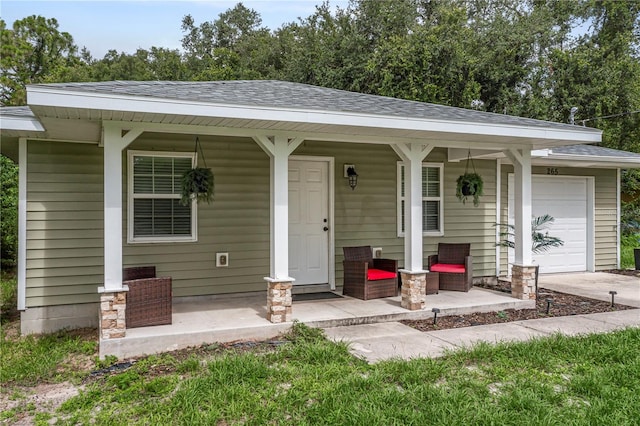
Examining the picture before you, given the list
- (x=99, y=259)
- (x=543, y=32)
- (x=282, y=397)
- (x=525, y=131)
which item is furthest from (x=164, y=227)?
(x=543, y=32)

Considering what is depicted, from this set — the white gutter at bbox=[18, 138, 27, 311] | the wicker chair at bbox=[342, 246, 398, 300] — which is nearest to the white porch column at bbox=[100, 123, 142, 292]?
the white gutter at bbox=[18, 138, 27, 311]

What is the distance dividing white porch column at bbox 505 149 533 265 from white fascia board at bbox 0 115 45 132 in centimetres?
575

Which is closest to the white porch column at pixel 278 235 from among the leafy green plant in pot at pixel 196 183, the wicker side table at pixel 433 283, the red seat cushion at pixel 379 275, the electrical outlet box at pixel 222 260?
the leafy green plant in pot at pixel 196 183

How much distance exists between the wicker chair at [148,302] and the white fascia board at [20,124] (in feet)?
6.19

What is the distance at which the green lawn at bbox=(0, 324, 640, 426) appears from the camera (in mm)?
3109

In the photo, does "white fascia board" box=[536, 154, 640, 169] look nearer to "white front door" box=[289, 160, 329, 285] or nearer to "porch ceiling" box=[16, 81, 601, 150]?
"porch ceiling" box=[16, 81, 601, 150]

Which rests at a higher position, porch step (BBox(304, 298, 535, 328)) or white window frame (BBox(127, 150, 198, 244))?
white window frame (BBox(127, 150, 198, 244))

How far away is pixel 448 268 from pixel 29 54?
16.1 m

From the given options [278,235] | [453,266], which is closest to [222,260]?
[278,235]

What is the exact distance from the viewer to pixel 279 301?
514 cm

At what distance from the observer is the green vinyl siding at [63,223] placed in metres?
5.67

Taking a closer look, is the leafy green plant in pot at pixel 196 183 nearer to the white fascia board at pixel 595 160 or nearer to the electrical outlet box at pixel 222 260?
the electrical outlet box at pixel 222 260

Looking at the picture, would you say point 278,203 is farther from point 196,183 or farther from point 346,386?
point 346,386

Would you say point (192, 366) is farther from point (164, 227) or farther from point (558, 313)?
point (558, 313)
